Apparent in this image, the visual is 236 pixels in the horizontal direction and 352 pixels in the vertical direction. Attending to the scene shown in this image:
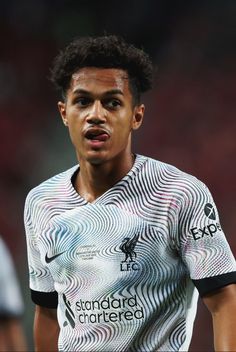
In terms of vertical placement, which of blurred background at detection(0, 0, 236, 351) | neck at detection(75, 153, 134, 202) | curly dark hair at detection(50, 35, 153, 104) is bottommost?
neck at detection(75, 153, 134, 202)

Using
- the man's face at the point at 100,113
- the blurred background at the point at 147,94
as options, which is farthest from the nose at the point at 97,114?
the blurred background at the point at 147,94

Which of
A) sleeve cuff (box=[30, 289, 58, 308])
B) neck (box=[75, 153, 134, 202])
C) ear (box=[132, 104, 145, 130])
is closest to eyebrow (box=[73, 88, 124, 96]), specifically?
ear (box=[132, 104, 145, 130])

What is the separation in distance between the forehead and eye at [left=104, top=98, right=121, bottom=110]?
0.05 meters

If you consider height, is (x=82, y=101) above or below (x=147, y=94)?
below

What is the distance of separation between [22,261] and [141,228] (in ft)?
13.5

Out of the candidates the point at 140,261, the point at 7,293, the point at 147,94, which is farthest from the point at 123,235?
the point at 147,94

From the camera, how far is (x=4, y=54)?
818cm

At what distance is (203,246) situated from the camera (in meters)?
3.37

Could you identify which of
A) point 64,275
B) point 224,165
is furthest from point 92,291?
point 224,165

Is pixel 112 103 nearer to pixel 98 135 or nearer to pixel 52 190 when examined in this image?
pixel 98 135

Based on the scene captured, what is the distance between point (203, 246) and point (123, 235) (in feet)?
1.06

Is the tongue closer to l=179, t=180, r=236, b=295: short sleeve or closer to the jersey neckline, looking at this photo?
the jersey neckline

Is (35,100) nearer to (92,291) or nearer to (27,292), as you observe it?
(27,292)

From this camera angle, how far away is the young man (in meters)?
3.39
